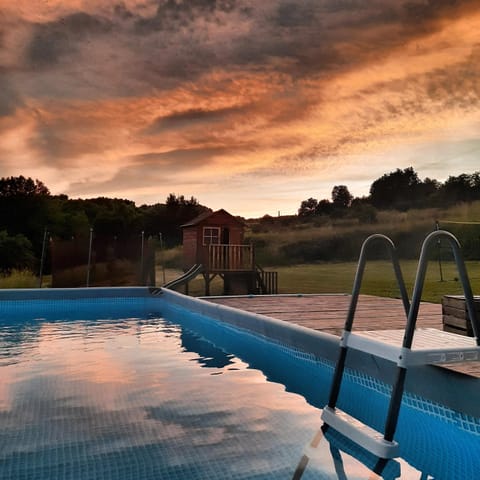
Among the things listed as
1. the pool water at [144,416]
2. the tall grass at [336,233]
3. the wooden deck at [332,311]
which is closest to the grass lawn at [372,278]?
the tall grass at [336,233]

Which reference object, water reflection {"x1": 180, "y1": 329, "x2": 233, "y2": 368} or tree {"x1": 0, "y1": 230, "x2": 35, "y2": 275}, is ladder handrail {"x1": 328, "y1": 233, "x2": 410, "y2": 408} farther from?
tree {"x1": 0, "y1": 230, "x2": 35, "y2": 275}

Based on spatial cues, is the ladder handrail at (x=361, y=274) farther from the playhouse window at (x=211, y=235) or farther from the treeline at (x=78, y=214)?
the treeline at (x=78, y=214)

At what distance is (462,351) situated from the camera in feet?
8.31

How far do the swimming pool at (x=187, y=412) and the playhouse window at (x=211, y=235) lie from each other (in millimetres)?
8662

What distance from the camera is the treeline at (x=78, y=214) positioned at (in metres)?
20.9

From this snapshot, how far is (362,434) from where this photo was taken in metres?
2.62

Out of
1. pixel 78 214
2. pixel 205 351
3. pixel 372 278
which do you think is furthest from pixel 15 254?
pixel 205 351

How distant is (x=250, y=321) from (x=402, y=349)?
3480 mm

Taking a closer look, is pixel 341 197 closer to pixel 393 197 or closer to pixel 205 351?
pixel 393 197

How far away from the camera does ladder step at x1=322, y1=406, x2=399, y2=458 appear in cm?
246

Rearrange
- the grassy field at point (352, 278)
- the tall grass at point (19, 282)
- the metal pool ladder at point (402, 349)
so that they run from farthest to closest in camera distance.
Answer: the tall grass at point (19, 282)
the grassy field at point (352, 278)
the metal pool ladder at point (402, 349)

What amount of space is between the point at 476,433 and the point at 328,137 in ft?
41.0

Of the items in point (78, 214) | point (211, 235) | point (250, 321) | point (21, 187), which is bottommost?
point (250, 321)

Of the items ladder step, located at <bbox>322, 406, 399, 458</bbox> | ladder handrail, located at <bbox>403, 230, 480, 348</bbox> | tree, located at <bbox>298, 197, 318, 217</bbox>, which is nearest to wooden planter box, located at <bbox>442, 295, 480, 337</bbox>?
ladder handrail, located at <bbox>403, 230, 480, 348</bbox>
